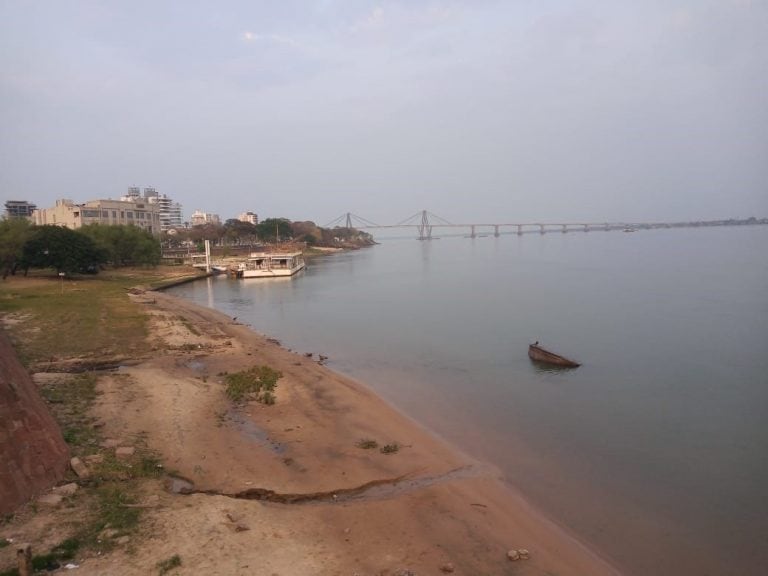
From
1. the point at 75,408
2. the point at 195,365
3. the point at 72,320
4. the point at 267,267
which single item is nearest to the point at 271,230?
the point at 267,267

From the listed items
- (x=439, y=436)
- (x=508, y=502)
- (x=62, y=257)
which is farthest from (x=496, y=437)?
(x=62, y=257)

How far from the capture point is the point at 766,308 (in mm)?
23875

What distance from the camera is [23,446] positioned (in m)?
5.60

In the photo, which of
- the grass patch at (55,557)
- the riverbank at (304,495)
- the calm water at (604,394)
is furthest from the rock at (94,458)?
the calm water at (604,394)

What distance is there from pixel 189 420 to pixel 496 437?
5.17 m

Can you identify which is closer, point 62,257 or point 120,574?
point 120,574

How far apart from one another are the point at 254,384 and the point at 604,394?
7653 mm

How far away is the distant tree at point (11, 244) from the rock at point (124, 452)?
1108 inches

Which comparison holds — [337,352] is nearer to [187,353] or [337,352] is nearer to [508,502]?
[187,353]

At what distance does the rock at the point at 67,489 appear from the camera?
5559 millimetres

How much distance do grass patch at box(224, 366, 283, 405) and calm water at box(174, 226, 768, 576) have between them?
2.52 meters

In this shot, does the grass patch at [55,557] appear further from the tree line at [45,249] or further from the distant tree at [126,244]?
the distant tree at [126,244]

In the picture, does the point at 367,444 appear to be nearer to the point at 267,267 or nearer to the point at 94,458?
the point at 94,458

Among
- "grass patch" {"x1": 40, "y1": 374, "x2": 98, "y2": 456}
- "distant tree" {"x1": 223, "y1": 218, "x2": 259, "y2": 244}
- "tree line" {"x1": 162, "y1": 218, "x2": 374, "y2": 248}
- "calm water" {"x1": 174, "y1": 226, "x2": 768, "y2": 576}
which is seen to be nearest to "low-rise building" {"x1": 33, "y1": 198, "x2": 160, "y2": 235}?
"tree line" {"x1": 162, "y1": 218, "x2": 374, "y2": 248}
